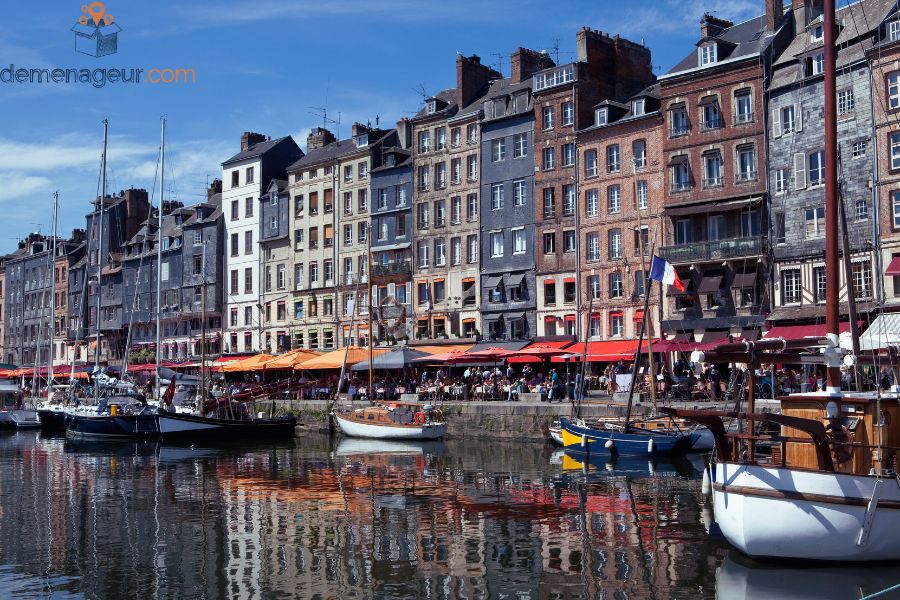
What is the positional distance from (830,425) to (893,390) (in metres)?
2.03

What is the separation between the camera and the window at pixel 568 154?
2216 inches

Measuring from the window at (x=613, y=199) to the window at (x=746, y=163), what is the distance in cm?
711

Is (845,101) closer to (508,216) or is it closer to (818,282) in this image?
(818,282)

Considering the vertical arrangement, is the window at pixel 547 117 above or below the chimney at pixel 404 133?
below

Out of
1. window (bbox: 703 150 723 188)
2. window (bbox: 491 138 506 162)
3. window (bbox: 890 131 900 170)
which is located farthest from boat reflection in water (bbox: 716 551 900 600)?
window (bbox: 491 138 506 162)

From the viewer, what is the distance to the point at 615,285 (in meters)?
53.3

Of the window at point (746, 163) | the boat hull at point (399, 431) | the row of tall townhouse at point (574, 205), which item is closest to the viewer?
the boat hull at point (399, 431)

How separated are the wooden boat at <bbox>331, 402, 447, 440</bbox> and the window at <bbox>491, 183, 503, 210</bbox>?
56.6 feet

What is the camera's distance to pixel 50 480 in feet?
103

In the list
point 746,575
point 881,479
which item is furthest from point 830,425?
point 746,575

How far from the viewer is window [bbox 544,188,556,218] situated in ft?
186

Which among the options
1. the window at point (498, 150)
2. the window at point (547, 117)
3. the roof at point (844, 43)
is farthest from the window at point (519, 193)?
the roof at point (844, 43)

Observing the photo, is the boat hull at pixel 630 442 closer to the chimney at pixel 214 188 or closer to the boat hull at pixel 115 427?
the boat hull at pixel 115 427

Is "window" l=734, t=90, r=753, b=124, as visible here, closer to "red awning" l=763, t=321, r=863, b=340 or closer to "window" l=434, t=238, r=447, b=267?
"red awning" l=763, t=321, r=863, b=340
